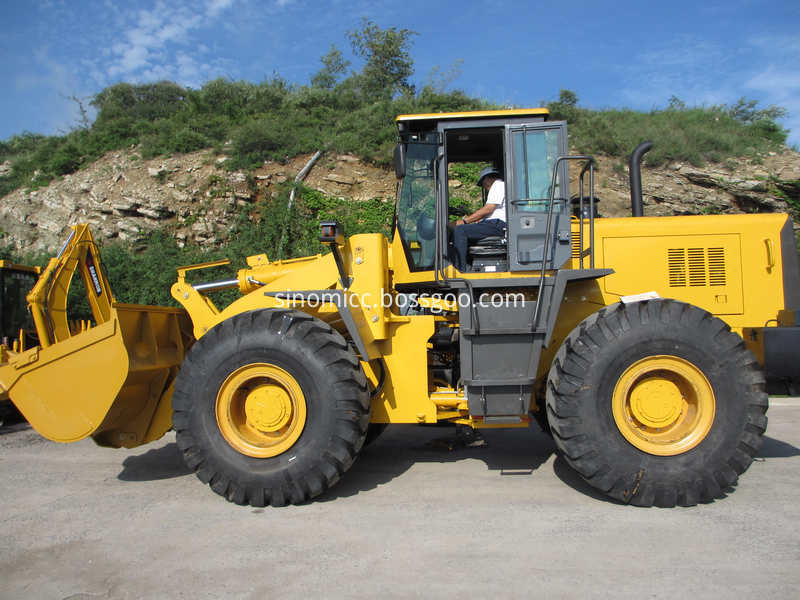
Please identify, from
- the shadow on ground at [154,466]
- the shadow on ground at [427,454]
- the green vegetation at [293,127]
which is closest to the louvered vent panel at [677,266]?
the shadow on ground at [427,454]

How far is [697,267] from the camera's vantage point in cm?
461

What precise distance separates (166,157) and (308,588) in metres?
17.1

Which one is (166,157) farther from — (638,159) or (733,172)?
(733,172)

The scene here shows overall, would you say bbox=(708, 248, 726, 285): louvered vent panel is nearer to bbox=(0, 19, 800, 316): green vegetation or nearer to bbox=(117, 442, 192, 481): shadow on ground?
bbox=(117, 442, 192, 481): shadow on ground

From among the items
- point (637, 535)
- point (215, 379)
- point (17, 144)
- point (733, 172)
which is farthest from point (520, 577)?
point (17, 144)

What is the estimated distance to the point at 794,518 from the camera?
365 cm

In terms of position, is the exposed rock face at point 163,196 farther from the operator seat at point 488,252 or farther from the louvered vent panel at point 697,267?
the louvered vent panel at point 697,267

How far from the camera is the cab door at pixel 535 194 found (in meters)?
4.40

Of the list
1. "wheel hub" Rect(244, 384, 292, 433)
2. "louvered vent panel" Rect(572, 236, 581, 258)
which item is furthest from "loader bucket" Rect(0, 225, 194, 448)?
"louvered vent panel" Rect(572, 236, 581, 258)

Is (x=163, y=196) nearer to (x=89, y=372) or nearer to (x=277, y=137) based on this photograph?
(x=277, y=137)

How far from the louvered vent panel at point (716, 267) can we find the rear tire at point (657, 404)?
2.61 feet

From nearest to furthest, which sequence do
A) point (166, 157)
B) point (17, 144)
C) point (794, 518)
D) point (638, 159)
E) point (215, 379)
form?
1. point (794, 518)
2. point (215, 379)
3. point (638, 159)
4. point (166, 157)
5. point (17, 144)

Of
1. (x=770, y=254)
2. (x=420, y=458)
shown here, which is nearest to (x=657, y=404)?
(x=770, y=254)

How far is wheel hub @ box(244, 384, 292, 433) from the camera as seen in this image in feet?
13.9
